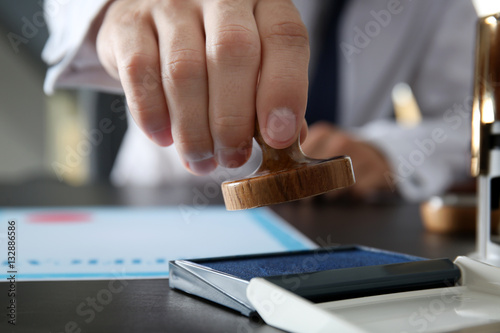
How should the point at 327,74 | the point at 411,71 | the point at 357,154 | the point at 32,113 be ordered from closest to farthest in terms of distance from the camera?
the point at 357,154 → the point at 411,71 → the point at 327,74 → the point at 32,113

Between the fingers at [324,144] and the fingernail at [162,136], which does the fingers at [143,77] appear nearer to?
the fingernail at [162,136]

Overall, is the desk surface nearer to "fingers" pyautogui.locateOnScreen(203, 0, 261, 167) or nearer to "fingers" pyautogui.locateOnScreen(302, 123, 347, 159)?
"fingers" pyautogui.locateOnScreen(203, 0, 261, 167)

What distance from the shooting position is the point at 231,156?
0.37 metres

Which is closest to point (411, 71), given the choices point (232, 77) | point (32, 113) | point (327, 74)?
point (327, 74)

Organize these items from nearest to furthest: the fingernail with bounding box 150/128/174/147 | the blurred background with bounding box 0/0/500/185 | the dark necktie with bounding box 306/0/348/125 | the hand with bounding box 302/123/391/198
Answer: the fingernail with bounding box 150/128/174/147 < the hand with bounding box 302/123/391/198 < the dark necktie with bounding box 306/0/348/125 < the blurred background with bounding box 0/0/500/185

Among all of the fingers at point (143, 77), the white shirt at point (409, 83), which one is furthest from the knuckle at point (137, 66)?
the white shirt at point (409, 83)

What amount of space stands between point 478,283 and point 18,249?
39 centimetres

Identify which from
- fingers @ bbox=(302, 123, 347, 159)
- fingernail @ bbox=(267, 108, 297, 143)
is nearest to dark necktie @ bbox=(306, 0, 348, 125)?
fingers @ bbox=(302, 123, 347, 159)

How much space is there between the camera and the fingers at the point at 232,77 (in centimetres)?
34

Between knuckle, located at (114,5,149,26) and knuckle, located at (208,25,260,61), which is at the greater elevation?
knuckle, located at (114,5,149,26)

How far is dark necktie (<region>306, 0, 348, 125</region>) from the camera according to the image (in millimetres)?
1656

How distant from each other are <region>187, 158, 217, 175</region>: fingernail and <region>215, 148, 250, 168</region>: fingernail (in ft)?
0.07

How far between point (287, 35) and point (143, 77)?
0.11 metres

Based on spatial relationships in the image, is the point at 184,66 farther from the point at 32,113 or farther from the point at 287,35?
the point at 32,113
